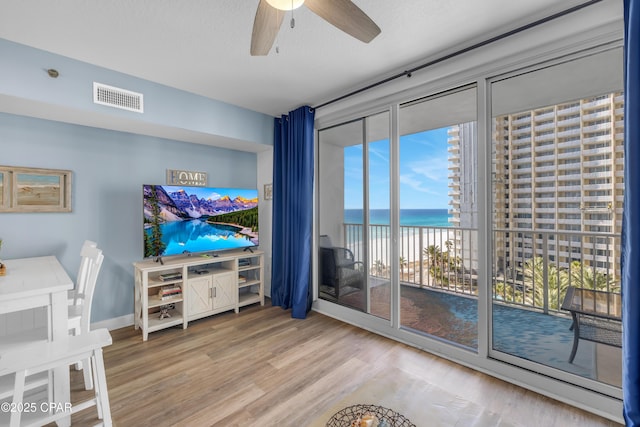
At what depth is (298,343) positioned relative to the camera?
8.93ft

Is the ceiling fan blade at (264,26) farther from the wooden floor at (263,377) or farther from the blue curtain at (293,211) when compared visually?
the wooden floor at (263,377)

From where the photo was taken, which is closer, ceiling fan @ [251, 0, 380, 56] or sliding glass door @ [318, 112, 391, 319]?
ceiling fan @ [251, 0, 380, 56]

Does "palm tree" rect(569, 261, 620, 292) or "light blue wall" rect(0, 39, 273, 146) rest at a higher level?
"light blue wall" rect(0, 39, 273, 146)

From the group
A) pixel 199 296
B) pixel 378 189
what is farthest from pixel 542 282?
pixel 199 296

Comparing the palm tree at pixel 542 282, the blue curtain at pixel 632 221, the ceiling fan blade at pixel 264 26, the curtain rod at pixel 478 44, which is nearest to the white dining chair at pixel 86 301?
the ceiling fan blade at pixel 264 26

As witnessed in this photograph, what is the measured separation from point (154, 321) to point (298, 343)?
1.54 meters

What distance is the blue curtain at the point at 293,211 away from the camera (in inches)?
135

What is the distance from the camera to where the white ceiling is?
5.88 feet

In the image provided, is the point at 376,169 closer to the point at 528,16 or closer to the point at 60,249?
the point at 528,16

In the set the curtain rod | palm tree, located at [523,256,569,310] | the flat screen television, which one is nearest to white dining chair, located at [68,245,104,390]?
the flat screen television

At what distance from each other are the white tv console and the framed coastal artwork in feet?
3.01

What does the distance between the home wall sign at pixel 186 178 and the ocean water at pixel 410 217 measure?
192 centimetres

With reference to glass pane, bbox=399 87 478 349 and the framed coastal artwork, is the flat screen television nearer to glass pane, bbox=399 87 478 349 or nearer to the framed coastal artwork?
the framed coastal artwork

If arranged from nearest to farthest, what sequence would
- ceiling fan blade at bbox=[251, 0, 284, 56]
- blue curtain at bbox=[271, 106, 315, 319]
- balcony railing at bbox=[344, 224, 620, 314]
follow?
1. ceiling fan blade at bbox=[251, 0, 284, 56]
2. balcony railing at bbox=[344, 224, 620, 314]
3. blue curtain at bbox=[271, 106, 315, 319]
